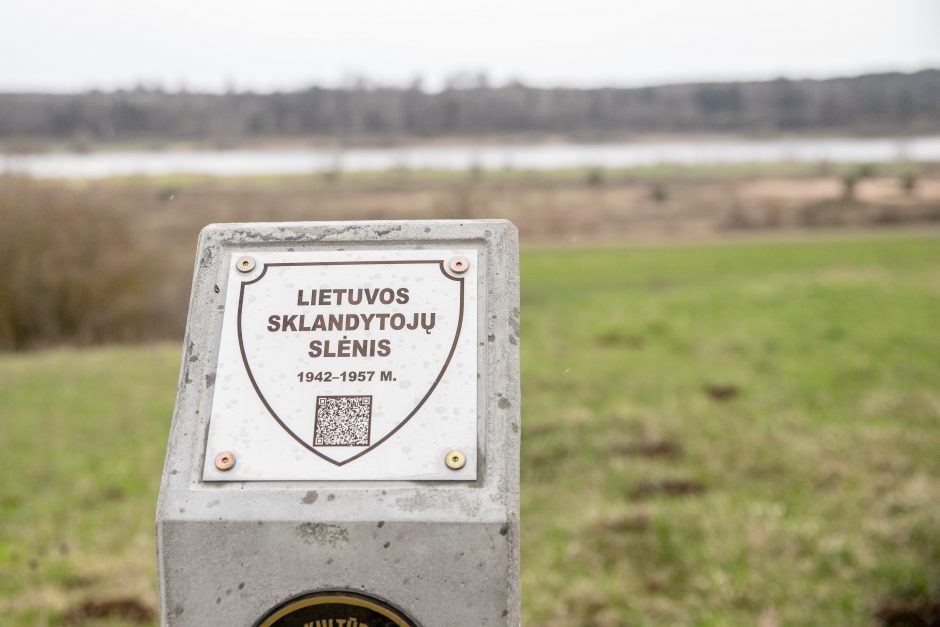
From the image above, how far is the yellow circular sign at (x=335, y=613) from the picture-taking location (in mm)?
2039

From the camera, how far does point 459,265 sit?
2.34 meters

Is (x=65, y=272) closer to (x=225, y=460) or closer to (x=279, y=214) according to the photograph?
(x=279, y=214)

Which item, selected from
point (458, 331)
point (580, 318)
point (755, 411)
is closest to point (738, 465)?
point (755, 411)

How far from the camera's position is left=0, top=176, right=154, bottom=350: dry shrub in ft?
50.9

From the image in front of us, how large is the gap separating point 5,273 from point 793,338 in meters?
13.2

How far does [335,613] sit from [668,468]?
5.06m

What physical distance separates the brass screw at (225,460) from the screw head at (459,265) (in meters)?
0.72

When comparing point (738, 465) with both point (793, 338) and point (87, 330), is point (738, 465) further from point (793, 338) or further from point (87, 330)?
point (87, 330)

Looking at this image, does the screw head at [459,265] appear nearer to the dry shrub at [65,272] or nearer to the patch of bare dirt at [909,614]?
the patch of bare dirt at [909,614]

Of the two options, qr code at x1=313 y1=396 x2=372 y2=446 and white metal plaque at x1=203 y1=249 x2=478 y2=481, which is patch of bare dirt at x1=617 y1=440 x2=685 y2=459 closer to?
white metal plaque at x1=203 y1=249 x2=478 y2=481

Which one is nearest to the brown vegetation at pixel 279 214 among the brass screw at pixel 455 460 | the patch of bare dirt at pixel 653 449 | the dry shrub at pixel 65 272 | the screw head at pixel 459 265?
the dry shrub at pixel 65 272

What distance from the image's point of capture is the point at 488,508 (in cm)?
204

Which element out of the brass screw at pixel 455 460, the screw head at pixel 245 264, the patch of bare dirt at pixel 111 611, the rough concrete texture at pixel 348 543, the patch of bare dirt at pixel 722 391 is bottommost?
the rough concrete texture at pixel 348 543

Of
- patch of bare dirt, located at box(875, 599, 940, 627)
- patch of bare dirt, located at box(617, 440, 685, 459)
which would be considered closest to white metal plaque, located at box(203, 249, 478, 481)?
patch of bare dirt, located at box(875, 599, 940, 627)
